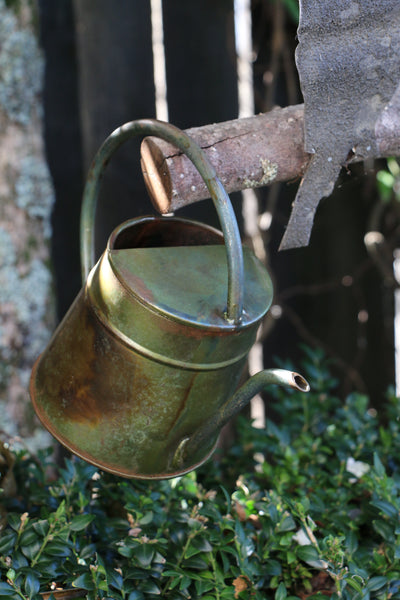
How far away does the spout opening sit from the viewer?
954 mm

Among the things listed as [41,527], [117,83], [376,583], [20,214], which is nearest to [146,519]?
[41,527]

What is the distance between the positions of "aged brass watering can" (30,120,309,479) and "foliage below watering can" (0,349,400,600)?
0.57 ft

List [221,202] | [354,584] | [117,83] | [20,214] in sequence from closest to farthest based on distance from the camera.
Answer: [221,202] < [354,584] < [20,214] < [117,83]

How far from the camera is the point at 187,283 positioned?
1.06 meters

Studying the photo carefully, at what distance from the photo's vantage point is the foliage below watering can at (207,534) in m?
1.12

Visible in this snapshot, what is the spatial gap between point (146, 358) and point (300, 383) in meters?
0.25

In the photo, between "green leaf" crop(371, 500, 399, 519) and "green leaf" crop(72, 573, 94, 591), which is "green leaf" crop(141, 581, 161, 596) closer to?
"green leaf" crop(72, 573, 94, 591)

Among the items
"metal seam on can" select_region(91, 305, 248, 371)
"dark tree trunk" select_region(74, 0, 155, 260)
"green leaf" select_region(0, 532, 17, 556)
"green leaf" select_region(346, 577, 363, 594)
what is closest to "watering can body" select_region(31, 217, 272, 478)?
"metal seam on can" select_region(91, 305, 248, 371)

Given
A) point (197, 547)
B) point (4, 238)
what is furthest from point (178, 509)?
point (4, 238)

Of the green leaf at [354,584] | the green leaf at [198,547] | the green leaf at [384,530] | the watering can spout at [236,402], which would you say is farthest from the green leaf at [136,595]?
the green leaf at [384,530]

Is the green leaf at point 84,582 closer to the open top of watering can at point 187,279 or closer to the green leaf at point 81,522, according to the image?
the green leaf at point 81,522

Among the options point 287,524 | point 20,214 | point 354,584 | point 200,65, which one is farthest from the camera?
point 200,65

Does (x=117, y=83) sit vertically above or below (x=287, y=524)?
above

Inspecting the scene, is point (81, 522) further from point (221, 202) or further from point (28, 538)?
point (221, 202)
